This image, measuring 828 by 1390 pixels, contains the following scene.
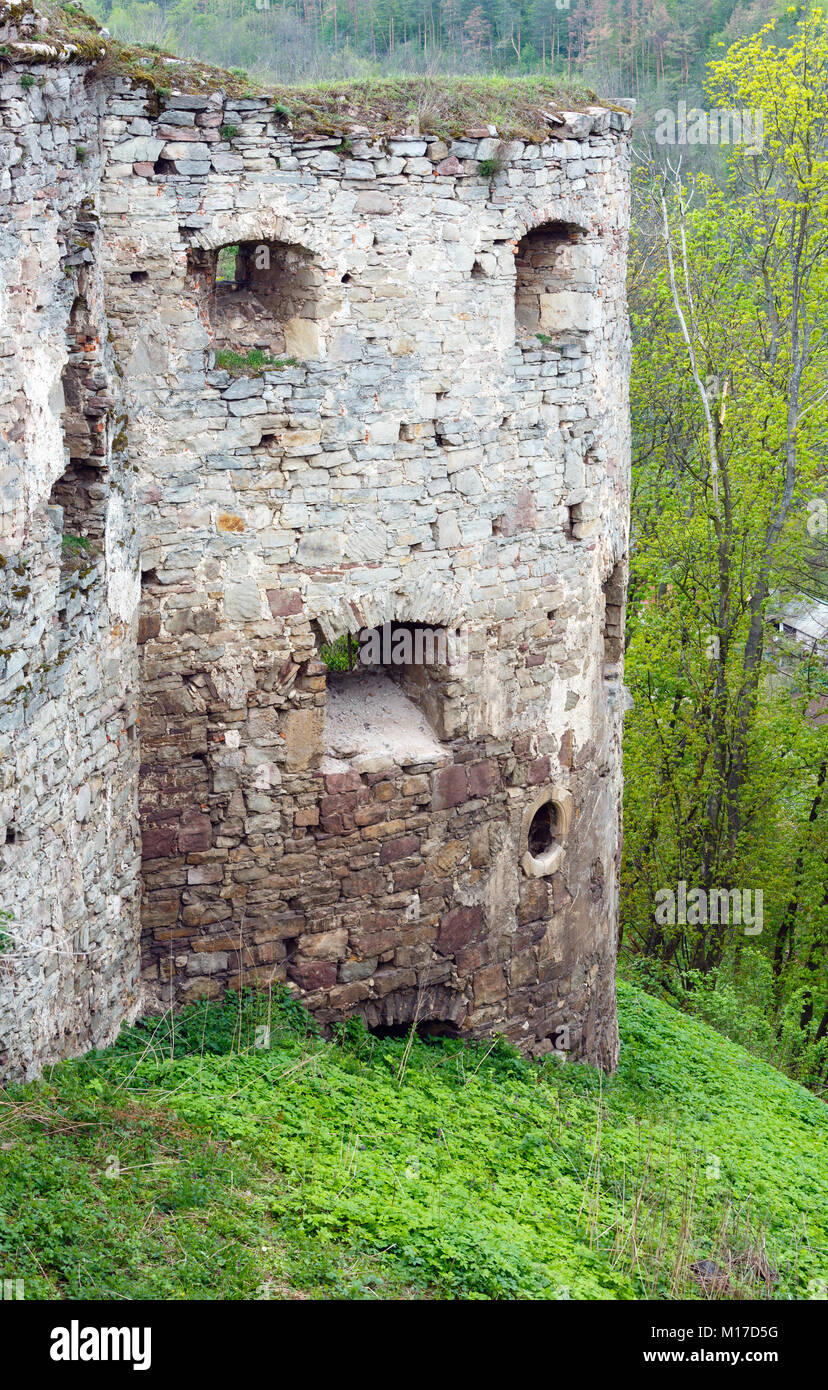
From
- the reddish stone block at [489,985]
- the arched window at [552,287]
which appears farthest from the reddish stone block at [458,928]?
the arched window at [552,287]

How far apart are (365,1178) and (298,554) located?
128 inches

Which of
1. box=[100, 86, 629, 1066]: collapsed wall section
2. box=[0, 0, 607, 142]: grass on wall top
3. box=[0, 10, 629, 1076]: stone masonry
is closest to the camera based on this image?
box=[0, 10, 629, 1076]: stone masonry

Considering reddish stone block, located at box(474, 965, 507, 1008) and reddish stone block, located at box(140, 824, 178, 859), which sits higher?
reddish stone block, located at box(140, 824, 178, 859)

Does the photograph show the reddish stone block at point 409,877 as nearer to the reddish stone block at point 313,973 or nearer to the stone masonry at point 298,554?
the stone masonry at point 298,554

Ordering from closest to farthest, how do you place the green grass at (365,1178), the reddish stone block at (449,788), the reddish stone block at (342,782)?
the green grass at (365,1178), the reddish stone block at (342,782), the reddish stone block at (449,788)

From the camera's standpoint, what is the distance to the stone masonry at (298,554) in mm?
6516

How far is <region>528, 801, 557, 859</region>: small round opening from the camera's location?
9.34 metres

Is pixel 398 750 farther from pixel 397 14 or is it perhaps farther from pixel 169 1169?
pixel 397 14

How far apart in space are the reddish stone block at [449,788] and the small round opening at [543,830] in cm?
79

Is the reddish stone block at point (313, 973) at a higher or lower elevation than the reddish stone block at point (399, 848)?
lower

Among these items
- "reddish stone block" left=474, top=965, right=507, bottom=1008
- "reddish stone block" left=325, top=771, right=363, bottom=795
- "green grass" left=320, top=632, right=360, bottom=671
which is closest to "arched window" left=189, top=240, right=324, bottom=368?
"green grass" left=320, top=632, right=360, bottom=671

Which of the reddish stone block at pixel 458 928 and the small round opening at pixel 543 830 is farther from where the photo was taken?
the small round opening at pixel 543 830

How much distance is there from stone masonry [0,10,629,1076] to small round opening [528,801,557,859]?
0.04 m

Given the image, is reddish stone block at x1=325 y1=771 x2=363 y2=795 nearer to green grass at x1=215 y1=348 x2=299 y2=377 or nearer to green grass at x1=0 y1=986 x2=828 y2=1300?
green grass at x1=0 y1=986 x2=828 y2=1300
